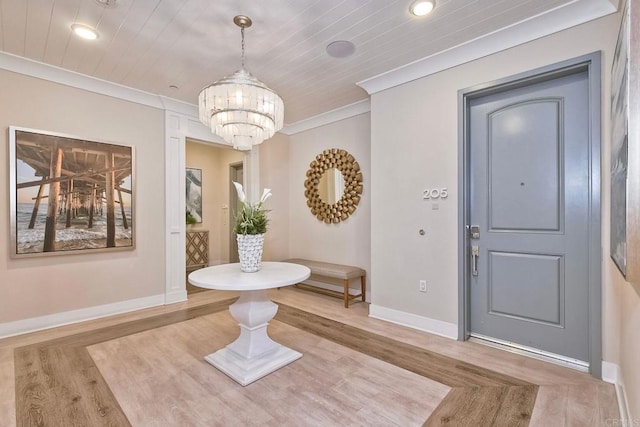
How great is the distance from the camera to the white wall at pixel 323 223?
397 centimetres

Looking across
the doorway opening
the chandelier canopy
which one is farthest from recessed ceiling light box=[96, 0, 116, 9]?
the doorway opening

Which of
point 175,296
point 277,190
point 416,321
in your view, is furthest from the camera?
point 277,190

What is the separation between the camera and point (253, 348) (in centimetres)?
227

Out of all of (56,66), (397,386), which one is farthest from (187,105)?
(397,386)

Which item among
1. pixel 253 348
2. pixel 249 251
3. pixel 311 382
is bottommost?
pixel 311 382

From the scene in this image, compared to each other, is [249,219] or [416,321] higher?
[249,219]

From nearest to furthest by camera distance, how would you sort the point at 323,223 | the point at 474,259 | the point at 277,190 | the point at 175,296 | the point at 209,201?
the point at 474,259 → the point at 175,296 → the point at 323,223 → the point at 277,190 → the point at 209,201

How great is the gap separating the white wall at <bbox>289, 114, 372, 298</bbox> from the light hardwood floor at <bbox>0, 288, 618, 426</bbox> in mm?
1336

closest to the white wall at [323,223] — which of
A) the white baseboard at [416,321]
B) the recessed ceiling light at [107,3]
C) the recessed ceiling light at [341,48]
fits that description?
the white baseboard at [416,321]

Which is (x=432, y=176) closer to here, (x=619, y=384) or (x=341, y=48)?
(x=341, y=48)

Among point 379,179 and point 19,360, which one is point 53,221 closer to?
point 19,360

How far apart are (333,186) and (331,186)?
4 cm

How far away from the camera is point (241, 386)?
1.99 metres

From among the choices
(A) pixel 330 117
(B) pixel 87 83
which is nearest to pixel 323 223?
(A) pixel 330 117
